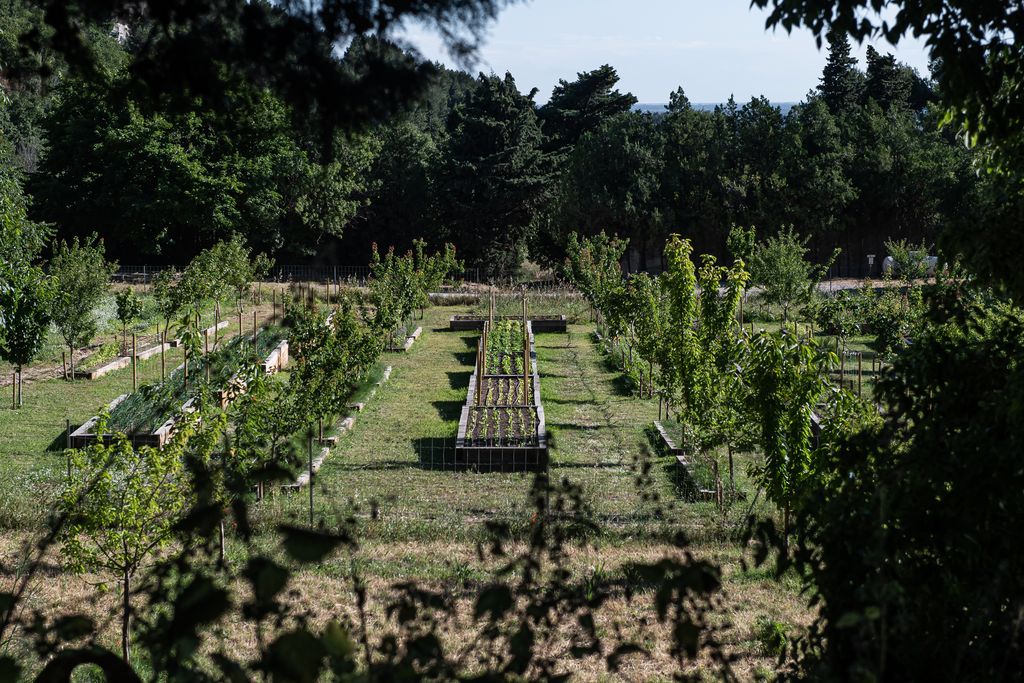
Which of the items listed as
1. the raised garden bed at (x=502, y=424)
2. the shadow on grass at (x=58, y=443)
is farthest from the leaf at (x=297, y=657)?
the shadow on grass at (x=58, y=443)

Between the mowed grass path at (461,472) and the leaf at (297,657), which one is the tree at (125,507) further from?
the leaf at (297,657)

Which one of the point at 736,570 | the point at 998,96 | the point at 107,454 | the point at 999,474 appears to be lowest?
the point at 736,570

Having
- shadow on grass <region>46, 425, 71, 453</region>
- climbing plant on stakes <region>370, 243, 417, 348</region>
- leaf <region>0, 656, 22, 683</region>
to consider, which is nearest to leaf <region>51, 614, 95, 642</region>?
leaf <region>0, 656, 22, 683</region>

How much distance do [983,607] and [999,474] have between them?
82 centimetres

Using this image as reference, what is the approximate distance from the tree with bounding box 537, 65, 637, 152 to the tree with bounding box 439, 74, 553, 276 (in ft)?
20.2

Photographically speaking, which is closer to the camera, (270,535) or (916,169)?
(270,535)

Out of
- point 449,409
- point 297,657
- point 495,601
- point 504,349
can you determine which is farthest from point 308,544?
point 504,349

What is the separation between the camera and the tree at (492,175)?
41969 mm

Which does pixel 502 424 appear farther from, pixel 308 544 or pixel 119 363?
pixel 308 544

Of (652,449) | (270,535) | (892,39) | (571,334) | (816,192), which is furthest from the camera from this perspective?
(816,192)

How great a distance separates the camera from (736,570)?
9.23 metres

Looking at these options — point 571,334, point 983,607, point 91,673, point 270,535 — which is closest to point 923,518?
point 983,607

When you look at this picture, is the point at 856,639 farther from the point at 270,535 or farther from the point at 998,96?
the point at 270,535

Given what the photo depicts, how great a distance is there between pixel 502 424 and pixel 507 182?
28.2 m
